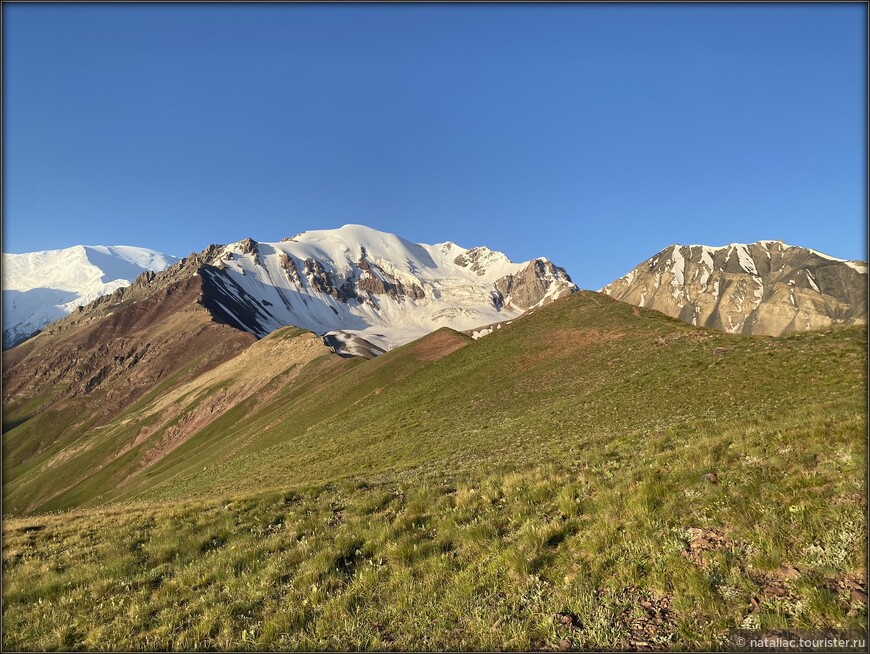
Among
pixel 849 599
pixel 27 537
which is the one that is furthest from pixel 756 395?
pixel 27 537

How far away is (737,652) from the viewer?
6066mm

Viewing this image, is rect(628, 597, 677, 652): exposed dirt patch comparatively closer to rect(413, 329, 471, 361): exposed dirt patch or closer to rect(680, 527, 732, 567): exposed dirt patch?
rect(680, 527, 732, 567): exposed dirt patch

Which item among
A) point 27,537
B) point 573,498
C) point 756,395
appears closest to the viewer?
point 573,498

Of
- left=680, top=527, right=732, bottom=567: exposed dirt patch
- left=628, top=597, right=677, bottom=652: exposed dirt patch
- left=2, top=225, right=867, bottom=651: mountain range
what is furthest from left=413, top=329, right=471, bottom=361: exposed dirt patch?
left=628, top=597, right=677, bottom=652: exposed dirt patch

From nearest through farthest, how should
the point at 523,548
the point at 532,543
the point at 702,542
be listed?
1. the point at 702,542
2. the point at 523,548
3. the point at 532,543

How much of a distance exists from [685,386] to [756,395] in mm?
4866

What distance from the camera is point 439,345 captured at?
2803 inches

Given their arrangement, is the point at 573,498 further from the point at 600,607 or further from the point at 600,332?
the point at 600,332

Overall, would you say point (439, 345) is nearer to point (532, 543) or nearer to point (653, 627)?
point (532, 543)

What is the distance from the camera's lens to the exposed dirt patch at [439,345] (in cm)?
6731

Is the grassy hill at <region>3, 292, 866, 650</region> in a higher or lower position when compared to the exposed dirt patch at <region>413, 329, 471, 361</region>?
lower

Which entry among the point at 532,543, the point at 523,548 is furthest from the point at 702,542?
the point at 523,548

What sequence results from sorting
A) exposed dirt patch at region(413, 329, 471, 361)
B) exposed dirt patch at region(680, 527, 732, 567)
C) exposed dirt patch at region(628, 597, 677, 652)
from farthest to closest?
exposed dirt patch at region(413, 329, 471, 361)
exposed dirt patch at region(680, 527, 732, 567)
exposed dirt patch at region(628, 597, 677, 652)

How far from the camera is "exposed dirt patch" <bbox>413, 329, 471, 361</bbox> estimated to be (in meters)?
67.3
